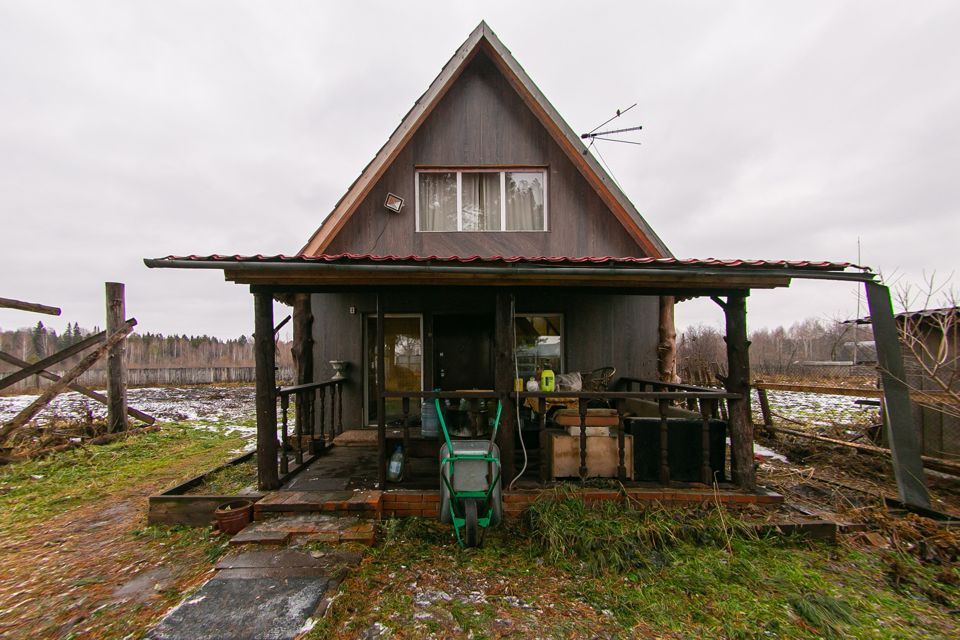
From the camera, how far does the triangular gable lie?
620cm

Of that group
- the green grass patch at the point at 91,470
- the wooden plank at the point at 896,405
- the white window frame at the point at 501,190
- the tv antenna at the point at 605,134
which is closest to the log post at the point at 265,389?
the green grass patch at the point at 91,470

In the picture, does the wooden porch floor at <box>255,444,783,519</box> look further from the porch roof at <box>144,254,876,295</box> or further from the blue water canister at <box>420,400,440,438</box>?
the porch roof at <box>144,254,876,295</box>

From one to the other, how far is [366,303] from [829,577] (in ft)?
19.9

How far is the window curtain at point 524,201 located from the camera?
6.51 metres

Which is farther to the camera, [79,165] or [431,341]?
[79,165]

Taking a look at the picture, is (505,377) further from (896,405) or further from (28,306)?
(28,306)

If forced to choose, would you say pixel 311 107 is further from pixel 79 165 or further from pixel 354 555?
pixel 79 165

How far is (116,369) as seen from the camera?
779 centimetres

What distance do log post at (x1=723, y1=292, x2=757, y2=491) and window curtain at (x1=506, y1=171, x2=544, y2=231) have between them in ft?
10.5

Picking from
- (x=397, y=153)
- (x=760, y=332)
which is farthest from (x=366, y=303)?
(x=760, y=332)

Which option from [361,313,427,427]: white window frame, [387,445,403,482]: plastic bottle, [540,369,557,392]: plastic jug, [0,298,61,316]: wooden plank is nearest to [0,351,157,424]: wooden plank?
[0,298,61,316]: wooden plank

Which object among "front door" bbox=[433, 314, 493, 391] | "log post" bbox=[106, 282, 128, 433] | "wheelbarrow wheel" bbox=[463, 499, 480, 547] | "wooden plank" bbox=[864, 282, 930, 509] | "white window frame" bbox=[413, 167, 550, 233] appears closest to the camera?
"wheelbarrow wheel" bbox=[463, 499, 480, 547]

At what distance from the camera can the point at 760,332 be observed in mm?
44406

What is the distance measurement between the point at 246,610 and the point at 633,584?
258 centimetres
